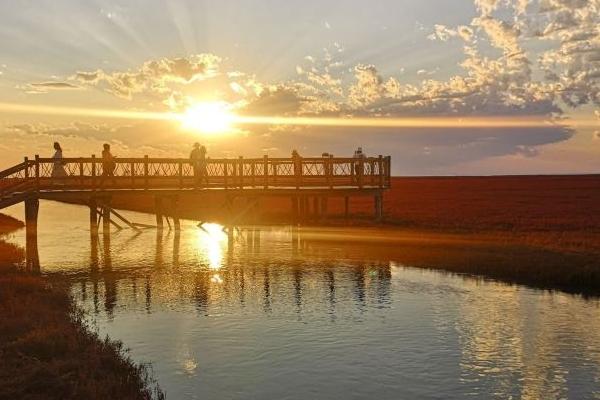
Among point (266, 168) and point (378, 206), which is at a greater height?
point (266, 168)

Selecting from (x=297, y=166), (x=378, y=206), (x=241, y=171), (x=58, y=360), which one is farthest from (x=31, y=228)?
(x=58, y=360)

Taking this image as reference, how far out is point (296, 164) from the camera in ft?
129

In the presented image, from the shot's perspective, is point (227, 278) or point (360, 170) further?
point (360, 170)

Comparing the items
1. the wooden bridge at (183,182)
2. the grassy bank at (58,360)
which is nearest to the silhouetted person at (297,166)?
the wooden bridge at (183,182)

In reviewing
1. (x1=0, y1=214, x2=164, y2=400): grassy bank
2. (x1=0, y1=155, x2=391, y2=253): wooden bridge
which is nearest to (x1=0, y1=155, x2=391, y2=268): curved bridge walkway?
(x1=0, y1=155, x2=391, y2=253): wooden bridge

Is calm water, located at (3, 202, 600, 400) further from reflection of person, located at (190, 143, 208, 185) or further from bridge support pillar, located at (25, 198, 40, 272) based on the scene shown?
reflection of person, located at (190, 143, 208, 185)

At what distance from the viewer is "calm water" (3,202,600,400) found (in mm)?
11812

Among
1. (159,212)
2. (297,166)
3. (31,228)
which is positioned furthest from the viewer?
(159,212)

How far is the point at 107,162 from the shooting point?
115 ft

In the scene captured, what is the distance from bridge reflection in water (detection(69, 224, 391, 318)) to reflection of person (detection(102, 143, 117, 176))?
168 inches

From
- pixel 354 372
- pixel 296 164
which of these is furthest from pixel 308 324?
pixel 296 164

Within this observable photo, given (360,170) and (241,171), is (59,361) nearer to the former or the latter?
(241,171)

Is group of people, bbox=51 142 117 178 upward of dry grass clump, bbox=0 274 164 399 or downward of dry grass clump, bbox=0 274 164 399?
upward

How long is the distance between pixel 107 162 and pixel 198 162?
17.1ft
